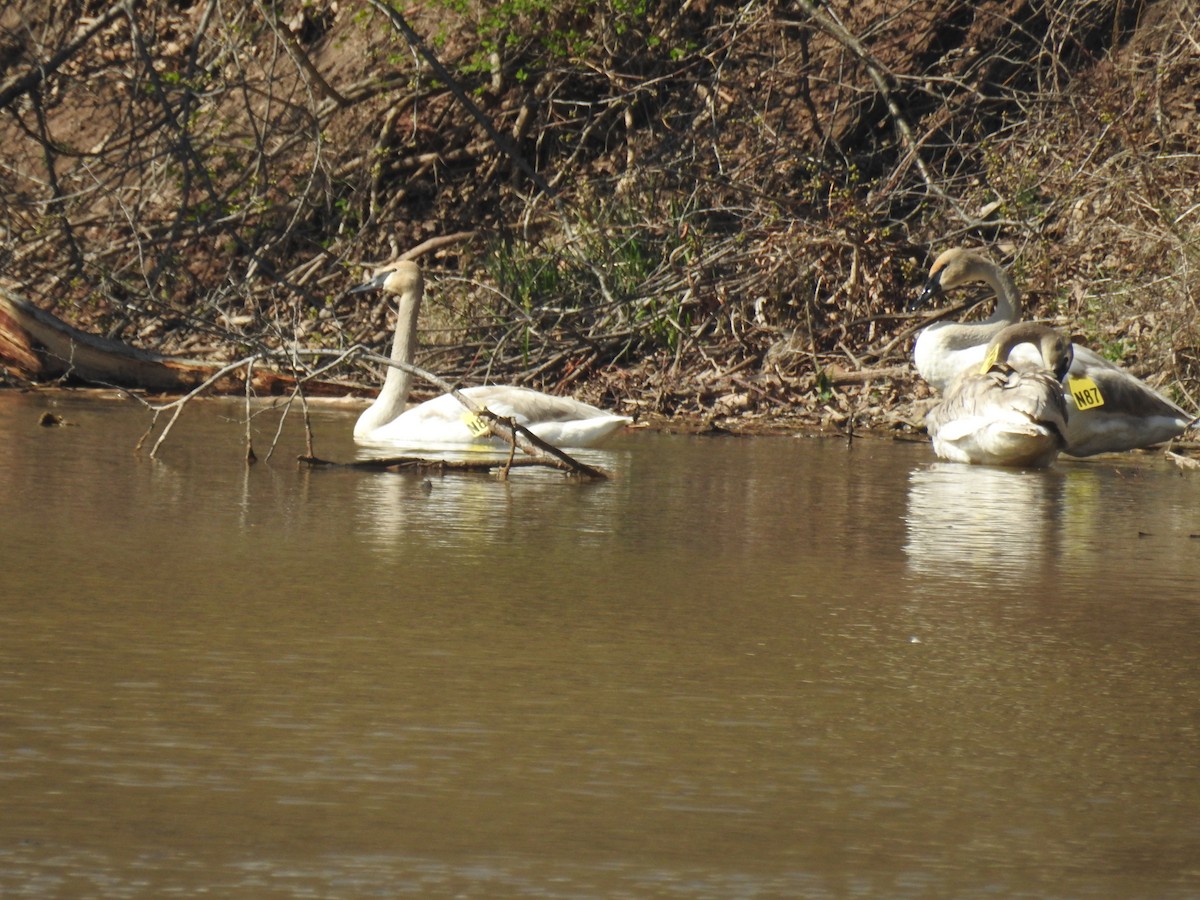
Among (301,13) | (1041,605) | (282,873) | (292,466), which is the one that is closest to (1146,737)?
(1041,605)

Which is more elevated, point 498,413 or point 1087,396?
point 1087,396

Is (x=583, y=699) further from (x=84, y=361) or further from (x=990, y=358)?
(x=84, y=361)

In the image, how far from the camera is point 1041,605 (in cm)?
543

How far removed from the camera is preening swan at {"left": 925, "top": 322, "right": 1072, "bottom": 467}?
384 inches

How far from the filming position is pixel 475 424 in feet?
30.8

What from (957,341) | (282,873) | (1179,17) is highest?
(1179,17)

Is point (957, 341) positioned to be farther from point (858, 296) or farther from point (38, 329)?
point (38, 329)

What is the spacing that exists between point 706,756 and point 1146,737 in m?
0.96

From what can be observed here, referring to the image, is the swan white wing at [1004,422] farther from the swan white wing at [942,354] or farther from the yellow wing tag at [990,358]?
the swan white wing at [942,354]

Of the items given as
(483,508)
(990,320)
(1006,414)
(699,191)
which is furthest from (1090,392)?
(699,191)

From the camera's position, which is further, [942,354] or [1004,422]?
[942,354]

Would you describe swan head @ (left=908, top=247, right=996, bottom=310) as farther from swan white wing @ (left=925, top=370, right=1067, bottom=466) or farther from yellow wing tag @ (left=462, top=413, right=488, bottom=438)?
yellow wing tag @ (left=462, top=413, right=488, bottom=438)

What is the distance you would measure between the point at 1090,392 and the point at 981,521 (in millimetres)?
3477

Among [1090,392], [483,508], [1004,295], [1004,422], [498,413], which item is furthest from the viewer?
[1004,295]
